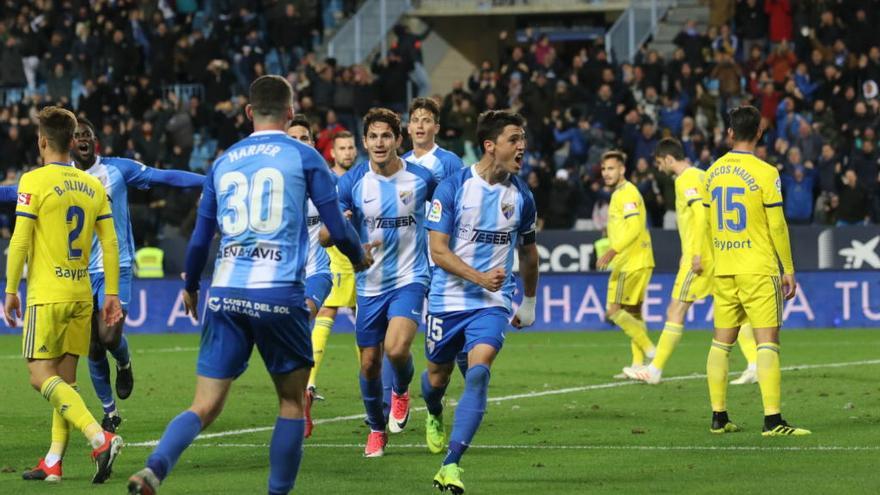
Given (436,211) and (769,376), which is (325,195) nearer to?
(436,211)

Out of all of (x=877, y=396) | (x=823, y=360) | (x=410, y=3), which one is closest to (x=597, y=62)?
(x=410, y=3)

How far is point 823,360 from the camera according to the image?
1827 centimetres

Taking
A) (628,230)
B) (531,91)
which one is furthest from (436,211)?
(531,91)

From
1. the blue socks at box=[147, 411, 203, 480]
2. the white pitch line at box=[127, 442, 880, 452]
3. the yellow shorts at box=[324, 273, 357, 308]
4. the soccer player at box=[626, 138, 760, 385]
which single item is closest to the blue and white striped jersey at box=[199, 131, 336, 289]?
the blue socks at box=[147, 411, 203, 480]

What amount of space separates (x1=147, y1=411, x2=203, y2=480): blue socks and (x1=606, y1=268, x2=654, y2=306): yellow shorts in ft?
32.7

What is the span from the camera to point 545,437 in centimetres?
1175

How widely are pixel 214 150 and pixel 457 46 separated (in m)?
7.81

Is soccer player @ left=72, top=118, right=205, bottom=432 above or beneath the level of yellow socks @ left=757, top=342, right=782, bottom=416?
above

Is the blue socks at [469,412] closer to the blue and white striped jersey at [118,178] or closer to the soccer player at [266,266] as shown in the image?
the soccer player at [266,266]

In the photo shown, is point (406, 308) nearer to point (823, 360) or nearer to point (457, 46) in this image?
point (823, 360)

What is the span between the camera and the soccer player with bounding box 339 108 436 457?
1118cm

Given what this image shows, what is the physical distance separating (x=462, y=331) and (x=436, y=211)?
735 millimetres

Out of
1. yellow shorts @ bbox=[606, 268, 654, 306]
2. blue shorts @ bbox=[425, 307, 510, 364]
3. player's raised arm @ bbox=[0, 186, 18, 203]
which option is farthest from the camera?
yellow shorts @ bbox=[606, 268, 654, 306]

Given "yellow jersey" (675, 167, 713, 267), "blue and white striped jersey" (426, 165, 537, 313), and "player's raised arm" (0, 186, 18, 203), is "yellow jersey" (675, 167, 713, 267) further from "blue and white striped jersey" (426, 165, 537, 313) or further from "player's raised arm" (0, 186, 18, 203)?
"player's raised arm" (0, 186, 18, 203)
